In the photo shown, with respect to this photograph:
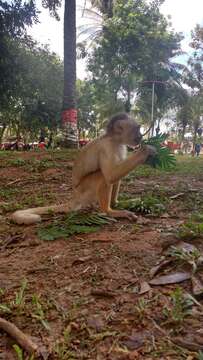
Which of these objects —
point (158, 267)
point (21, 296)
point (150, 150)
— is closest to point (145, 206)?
point (150, 150)

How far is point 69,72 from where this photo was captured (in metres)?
12.1

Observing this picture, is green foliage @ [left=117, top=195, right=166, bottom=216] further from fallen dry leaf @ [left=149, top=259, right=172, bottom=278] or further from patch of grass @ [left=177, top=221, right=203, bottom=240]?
fallen dry leaf @ [left=149, top=259, right=172, bottom=278]

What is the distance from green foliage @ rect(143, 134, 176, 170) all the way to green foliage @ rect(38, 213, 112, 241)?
2.85 feet

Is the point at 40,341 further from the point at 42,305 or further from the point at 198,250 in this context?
the point at 198,250

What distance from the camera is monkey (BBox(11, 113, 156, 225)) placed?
4520mm

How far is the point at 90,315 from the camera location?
2.26 meters

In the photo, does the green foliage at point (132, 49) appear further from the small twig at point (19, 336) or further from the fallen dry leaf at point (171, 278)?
the small twig at point (19, 336)

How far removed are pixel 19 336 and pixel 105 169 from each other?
9.36ft

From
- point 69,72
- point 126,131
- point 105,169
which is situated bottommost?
point 105,169

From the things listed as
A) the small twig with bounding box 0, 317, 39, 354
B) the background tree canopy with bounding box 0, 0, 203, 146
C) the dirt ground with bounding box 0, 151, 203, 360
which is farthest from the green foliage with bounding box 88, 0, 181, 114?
the small twig with bounding box 0, 317, 39, 354

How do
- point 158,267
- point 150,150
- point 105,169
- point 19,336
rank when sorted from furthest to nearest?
point 105,169
point 150,150
point 158,267
point 19,336

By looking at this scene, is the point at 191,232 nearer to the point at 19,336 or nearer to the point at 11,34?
the point at 19,336

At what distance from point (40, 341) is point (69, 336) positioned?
15 centimetres

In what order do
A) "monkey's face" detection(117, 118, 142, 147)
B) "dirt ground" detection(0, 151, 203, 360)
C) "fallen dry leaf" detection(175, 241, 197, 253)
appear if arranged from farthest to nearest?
"monkey's face" detection(117, 118, 142, 147) → "fallen dry leaf" detection(175, 241, 197, 253) → "dirt ground" detection(0, 151, 203, 360)
